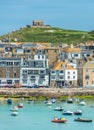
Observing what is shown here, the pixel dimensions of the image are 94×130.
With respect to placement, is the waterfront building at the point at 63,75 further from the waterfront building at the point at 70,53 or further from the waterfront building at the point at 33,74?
the waterfront building at the point at 70,53

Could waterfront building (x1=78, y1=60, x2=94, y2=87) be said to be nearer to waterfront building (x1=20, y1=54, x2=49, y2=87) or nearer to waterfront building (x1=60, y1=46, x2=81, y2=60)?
waterfront building (x1=20, y1=54, x2=49, y2=87)

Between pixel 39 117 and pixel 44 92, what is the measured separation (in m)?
22.6

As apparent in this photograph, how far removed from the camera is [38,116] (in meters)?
74.6

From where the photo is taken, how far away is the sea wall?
9569 cm

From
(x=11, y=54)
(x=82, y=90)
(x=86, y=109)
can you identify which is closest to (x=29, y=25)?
(x=11, y=54)

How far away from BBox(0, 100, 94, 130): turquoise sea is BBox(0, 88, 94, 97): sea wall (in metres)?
6.43

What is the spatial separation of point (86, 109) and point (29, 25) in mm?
109851

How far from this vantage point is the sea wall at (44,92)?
314 ft

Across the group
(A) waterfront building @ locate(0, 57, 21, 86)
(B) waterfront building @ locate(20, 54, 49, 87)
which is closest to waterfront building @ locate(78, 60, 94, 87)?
(B) waterfront building @ locate(20, 54, 49, 87)

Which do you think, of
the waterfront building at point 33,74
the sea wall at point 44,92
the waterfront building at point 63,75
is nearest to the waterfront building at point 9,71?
the waterfront building at point 33,74

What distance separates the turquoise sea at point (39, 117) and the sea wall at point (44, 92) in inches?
253

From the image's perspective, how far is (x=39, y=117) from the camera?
73.7m

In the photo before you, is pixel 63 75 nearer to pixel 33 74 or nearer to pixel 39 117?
pixel 33 74

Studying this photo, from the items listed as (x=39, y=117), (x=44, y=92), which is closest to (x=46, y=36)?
(x=44, y=92)
